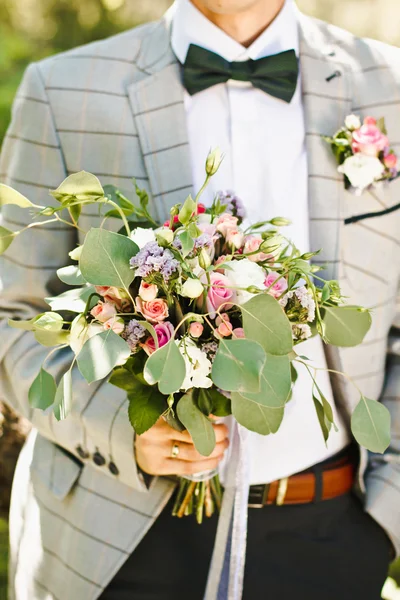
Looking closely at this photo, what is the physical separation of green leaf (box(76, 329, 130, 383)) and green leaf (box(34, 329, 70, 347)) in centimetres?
12

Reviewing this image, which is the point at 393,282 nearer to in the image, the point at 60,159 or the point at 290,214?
the point at 290,214

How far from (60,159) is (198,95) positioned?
0.37 metres

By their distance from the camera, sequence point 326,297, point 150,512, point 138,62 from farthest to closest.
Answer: point 138,62, point 150,512, point 326,297

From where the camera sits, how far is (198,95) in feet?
6.23

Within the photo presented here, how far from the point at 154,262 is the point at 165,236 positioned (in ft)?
0.23

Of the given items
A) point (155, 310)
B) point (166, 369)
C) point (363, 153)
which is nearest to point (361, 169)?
point (363, 153)

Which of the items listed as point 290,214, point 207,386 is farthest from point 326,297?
point 290,214

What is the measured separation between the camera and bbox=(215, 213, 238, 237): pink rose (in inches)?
56.2

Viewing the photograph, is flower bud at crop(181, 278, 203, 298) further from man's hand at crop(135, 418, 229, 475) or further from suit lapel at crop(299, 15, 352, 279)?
suit lapel at crop(299, 15, 352, 279)

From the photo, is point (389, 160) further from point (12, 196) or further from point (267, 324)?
point (12, 196)

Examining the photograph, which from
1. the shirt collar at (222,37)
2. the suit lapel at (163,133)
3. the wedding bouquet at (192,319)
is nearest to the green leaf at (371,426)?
the wedding bouquet at (192,319)

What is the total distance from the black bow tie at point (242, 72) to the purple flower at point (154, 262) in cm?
70

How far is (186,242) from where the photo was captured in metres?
1.27

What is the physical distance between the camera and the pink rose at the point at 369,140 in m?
1.79
